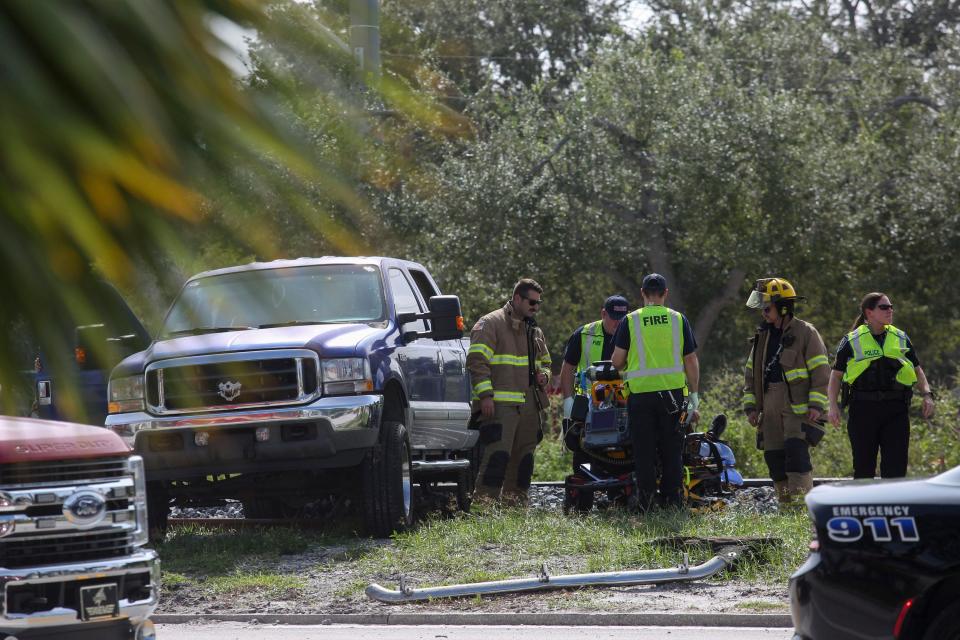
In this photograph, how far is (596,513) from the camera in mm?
11117

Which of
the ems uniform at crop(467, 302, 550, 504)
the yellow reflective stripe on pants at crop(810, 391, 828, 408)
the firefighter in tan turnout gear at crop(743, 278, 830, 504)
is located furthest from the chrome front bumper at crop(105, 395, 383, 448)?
the yellow reflective stripe on pants at crop(810, 391, 828, 408)

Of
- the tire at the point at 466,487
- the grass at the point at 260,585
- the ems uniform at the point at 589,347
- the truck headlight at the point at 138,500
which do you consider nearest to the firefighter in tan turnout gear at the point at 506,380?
the tire at the point at 466,487

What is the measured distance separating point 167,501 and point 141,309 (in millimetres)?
10145

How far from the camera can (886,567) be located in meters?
4.55

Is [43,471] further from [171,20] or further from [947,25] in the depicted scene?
[947,25]

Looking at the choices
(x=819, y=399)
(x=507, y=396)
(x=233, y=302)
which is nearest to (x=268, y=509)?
(x=507, y=396)

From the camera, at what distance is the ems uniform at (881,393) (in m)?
10.8

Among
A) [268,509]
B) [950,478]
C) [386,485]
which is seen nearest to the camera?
[950,478]

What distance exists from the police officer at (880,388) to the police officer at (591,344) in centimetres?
216

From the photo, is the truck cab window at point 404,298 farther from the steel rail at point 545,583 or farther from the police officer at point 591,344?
the steel rail at point 545,583

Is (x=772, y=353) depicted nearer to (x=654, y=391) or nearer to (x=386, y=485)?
(x=654, y=391)

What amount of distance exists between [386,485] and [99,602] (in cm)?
524

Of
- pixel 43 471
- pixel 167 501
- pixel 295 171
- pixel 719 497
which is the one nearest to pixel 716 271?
pixel 719 497

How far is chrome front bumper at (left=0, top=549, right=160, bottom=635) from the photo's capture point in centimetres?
462
